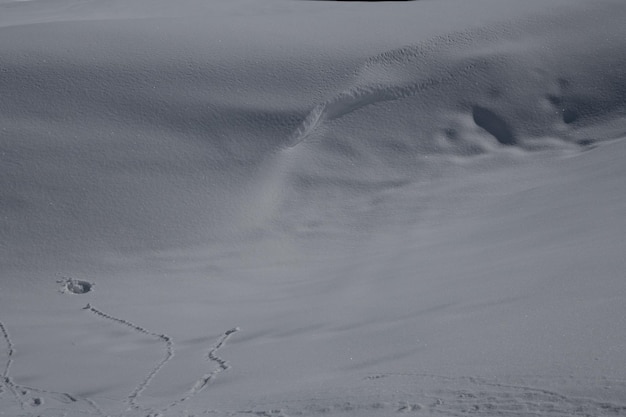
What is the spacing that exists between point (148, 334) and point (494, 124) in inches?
107

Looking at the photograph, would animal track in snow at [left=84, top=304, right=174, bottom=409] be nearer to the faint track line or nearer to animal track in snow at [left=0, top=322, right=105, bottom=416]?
animal track in snow at [left=0, top=322, right=105, bottom=416]

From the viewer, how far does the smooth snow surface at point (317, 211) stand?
2.68m

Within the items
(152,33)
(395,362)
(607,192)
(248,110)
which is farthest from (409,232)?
(152,33)

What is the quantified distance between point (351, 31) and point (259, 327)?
9.92 feet

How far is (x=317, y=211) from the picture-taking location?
4586 millimetres

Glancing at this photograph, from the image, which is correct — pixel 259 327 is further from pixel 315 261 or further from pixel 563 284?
pixel 563 284

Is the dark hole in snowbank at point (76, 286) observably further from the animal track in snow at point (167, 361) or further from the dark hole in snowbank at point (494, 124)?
the dark hole in snowbank at point (494, 124)

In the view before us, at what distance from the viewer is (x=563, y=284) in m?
3.04

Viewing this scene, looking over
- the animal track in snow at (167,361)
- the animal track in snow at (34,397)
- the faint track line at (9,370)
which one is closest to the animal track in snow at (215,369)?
the animal track in snow at (167,361)

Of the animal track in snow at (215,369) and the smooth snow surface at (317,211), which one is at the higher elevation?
the smooth snow surface at (317,211)

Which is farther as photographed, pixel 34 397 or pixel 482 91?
pixel 482 91

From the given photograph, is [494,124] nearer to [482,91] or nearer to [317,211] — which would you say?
[482,91]

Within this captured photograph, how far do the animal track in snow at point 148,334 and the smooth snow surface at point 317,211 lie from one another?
11mm

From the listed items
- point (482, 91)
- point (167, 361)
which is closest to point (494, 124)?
point (482, 91)
